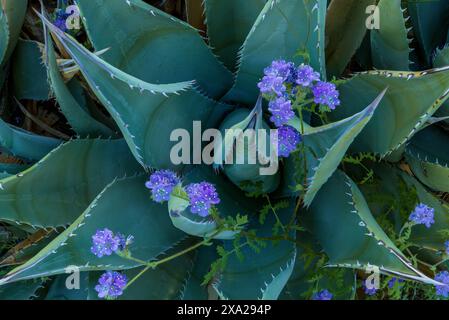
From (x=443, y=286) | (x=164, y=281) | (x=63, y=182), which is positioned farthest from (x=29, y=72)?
(x=443, y=286)

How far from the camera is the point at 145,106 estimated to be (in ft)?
3.41

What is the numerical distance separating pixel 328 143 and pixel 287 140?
0.24ft

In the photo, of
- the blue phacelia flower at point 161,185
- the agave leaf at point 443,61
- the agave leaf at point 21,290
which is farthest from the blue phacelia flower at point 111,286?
the agave leaf at point 443,61

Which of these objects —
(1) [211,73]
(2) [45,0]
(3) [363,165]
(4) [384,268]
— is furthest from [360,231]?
(2) [45,0]

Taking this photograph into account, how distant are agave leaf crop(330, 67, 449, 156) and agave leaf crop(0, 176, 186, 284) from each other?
45cm

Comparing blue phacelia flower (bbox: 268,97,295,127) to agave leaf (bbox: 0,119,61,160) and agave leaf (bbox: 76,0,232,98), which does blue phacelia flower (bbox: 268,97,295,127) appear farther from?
agave leaf (bbox: 0,119,61,160)

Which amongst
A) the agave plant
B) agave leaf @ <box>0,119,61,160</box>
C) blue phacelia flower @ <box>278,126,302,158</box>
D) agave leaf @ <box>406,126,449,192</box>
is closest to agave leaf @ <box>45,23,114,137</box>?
the agave plant

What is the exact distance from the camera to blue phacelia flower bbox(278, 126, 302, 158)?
0.98 metres

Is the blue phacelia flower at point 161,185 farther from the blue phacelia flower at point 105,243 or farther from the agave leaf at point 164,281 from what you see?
the agave leaf at point 164,281

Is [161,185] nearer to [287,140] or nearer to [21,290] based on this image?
[287,140]

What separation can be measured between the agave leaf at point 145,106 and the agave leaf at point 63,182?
151 mm

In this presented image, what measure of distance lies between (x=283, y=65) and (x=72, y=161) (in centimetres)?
50

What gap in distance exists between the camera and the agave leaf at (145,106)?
929 mm

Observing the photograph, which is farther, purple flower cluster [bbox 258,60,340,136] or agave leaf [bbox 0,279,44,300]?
agave leaf [bbox 0,279,44,300]
